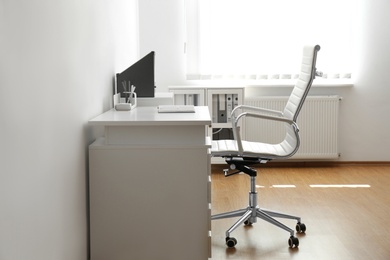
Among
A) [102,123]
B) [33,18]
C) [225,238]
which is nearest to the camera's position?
[33,18]

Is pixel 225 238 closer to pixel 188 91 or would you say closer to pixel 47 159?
pixel 47 159

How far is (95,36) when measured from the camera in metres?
4.15

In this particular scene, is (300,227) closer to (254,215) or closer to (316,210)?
(254,215)

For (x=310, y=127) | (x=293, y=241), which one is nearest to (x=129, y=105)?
(x=293, y=241)

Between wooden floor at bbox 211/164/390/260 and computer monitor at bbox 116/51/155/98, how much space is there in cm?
103

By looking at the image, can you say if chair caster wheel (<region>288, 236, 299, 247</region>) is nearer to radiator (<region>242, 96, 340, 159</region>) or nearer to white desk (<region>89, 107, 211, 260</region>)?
white desk (<region>89, 107, 211, 260</region>)

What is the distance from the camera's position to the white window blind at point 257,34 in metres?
6.96

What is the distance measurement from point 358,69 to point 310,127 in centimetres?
76

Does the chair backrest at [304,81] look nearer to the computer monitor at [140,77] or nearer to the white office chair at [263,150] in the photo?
the white office chair at [263,150]

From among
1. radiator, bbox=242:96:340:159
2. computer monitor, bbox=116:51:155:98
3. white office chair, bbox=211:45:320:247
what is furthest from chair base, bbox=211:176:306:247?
radiator, bbox=242:96:340:159

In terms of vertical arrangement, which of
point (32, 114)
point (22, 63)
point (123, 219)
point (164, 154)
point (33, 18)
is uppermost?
point (33, 18)

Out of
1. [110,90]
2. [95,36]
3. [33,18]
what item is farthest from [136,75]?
[33,18]

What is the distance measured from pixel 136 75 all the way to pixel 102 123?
1410mm

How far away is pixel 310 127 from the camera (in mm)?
7070
